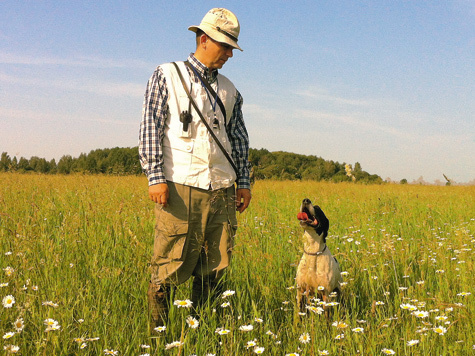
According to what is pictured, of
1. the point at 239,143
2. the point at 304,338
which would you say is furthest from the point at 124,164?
the point at 304,338

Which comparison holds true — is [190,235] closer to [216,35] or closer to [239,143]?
[239,143]

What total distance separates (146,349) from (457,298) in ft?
8.44

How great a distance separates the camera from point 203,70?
9.71 feet

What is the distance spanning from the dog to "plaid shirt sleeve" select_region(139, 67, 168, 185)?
4.01 ft

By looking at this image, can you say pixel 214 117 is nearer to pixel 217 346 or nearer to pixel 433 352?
pixel 217 346

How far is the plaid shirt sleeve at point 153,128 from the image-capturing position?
107 inches

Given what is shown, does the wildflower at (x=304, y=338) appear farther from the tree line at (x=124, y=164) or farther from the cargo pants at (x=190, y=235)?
the tree line at (x=124, y=164)

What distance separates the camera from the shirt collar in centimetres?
296

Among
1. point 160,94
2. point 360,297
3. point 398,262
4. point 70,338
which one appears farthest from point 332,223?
point 70,338

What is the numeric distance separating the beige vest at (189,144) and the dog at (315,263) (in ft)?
2.65

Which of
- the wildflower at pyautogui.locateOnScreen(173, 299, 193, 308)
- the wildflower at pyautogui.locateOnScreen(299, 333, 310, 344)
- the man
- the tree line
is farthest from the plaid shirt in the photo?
the tree line

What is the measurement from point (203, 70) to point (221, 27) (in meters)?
0.34

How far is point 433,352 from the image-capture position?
7.88 feet

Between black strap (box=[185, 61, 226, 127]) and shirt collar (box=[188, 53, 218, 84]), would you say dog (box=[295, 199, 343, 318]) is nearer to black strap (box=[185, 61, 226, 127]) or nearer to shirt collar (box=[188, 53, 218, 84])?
black strap (box=[185, 61, 226, 127])
